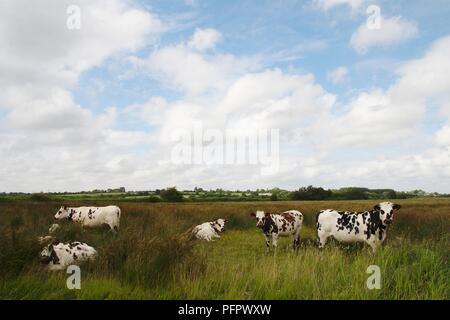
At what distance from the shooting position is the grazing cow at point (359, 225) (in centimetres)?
1124

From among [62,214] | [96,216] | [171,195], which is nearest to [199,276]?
[96,216]

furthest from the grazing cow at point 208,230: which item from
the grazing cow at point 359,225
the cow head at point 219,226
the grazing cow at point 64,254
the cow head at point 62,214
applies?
the grazing cow at point 64,254

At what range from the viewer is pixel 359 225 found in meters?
11.5

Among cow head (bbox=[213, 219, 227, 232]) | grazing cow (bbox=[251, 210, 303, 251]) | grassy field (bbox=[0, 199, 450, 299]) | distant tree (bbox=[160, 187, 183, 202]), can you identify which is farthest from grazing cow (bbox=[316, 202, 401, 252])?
distant tree (bbox=[160, 187, 183, 202])

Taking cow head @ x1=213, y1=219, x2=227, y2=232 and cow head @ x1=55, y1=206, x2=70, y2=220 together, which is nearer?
cow head @ x1=55, y1=206, x2=70, y2=220

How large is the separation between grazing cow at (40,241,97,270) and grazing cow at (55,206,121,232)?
300 inches

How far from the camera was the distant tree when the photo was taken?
133 feet

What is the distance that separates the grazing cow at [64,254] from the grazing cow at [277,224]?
7056 millimetres

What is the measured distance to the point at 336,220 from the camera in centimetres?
1199

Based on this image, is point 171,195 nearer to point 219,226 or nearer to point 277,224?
point 219,226

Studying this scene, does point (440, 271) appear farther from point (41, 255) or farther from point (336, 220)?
point (41, 255)

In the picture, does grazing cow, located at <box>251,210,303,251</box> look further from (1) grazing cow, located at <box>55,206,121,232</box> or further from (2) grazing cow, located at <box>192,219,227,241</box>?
(1) grazing cow, located at <box>55,206,121,232</box>

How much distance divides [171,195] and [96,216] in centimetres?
2485
